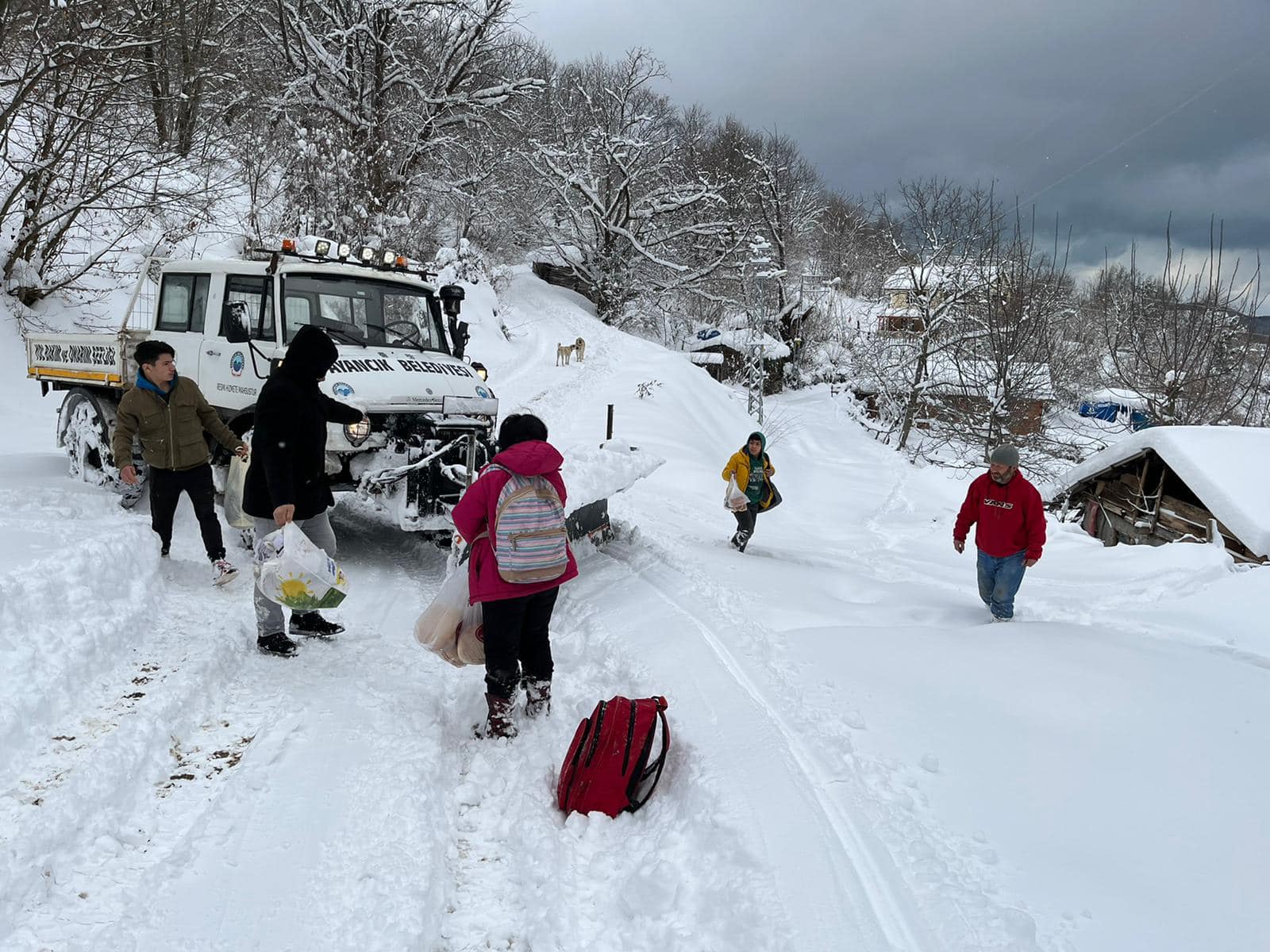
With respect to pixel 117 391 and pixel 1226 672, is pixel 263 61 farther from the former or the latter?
pixel 1226 672

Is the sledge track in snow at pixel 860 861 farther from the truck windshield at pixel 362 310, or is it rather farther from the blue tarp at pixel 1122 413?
the blue tarp at pixel 1122 413

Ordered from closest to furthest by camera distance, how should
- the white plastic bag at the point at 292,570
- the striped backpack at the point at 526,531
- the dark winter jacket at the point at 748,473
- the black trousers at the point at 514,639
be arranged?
the striped backpack at the point at 526,531
the black trousers at the point at 514,639
the white plastic bag at the point at 292,570
the dark winter jacket at the point at 748,473

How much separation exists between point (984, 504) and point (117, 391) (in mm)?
8202

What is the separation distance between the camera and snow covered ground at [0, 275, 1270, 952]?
265cm

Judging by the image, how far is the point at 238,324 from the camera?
248 inches

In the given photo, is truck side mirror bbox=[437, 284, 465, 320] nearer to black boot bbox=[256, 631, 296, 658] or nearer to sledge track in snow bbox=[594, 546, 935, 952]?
black boot bbox=[256, 631, 296, 658]

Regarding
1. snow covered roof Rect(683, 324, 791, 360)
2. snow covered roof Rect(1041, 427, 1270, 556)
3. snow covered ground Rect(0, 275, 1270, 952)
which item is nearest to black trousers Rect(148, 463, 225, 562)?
snow covered ground Rect(0, 275, 1270, 952)

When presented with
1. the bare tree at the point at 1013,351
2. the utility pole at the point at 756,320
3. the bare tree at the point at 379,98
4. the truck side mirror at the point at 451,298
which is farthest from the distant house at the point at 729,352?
the truck side mirror at the point at 451,298

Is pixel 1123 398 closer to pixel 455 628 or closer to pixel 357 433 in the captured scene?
pixel 357 433

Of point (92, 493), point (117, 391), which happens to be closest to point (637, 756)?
point (92, 493)

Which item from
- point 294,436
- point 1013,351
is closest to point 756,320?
point 1013,351

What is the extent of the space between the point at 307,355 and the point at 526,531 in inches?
73.1

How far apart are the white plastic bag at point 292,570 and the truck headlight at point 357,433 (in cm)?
163

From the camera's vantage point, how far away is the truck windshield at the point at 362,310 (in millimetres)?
6883
